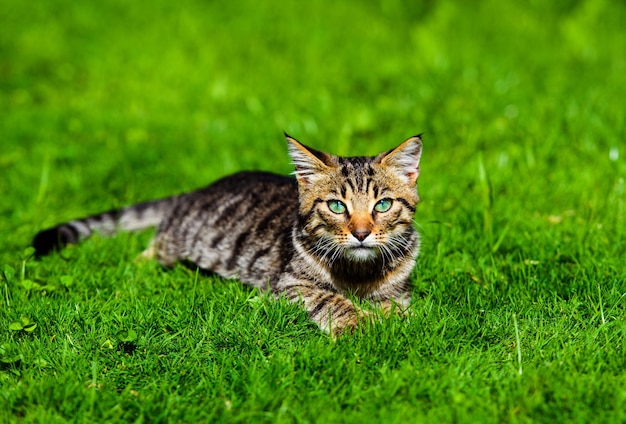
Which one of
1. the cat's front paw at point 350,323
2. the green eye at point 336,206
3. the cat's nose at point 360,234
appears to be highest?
the green eye at point 336,206

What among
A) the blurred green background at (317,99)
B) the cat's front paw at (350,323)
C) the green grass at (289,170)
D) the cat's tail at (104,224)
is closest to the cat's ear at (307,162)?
the green grass at (289,170)

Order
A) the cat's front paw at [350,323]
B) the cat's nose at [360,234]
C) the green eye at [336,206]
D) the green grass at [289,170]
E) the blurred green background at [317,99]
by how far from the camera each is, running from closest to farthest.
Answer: the green grass at [289,170]
the cat's front paw at [350,323]
the cat's nose at [360,234]
the green eye at [336,206]
the blurred green background at [317,99]

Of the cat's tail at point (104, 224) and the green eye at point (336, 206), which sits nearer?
the green eye at point (336, 206)

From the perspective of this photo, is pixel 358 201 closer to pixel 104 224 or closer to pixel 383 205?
pixel 383 205

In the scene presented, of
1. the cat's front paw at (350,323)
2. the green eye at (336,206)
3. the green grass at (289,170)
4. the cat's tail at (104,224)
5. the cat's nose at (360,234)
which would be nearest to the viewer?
the green grass at (289,170)

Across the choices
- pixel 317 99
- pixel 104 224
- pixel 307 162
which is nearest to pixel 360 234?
pixel 307 162

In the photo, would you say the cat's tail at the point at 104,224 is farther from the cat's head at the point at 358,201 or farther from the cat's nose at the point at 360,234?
the cat's nose at the point at 360,234

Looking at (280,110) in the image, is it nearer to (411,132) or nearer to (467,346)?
(411,132)
